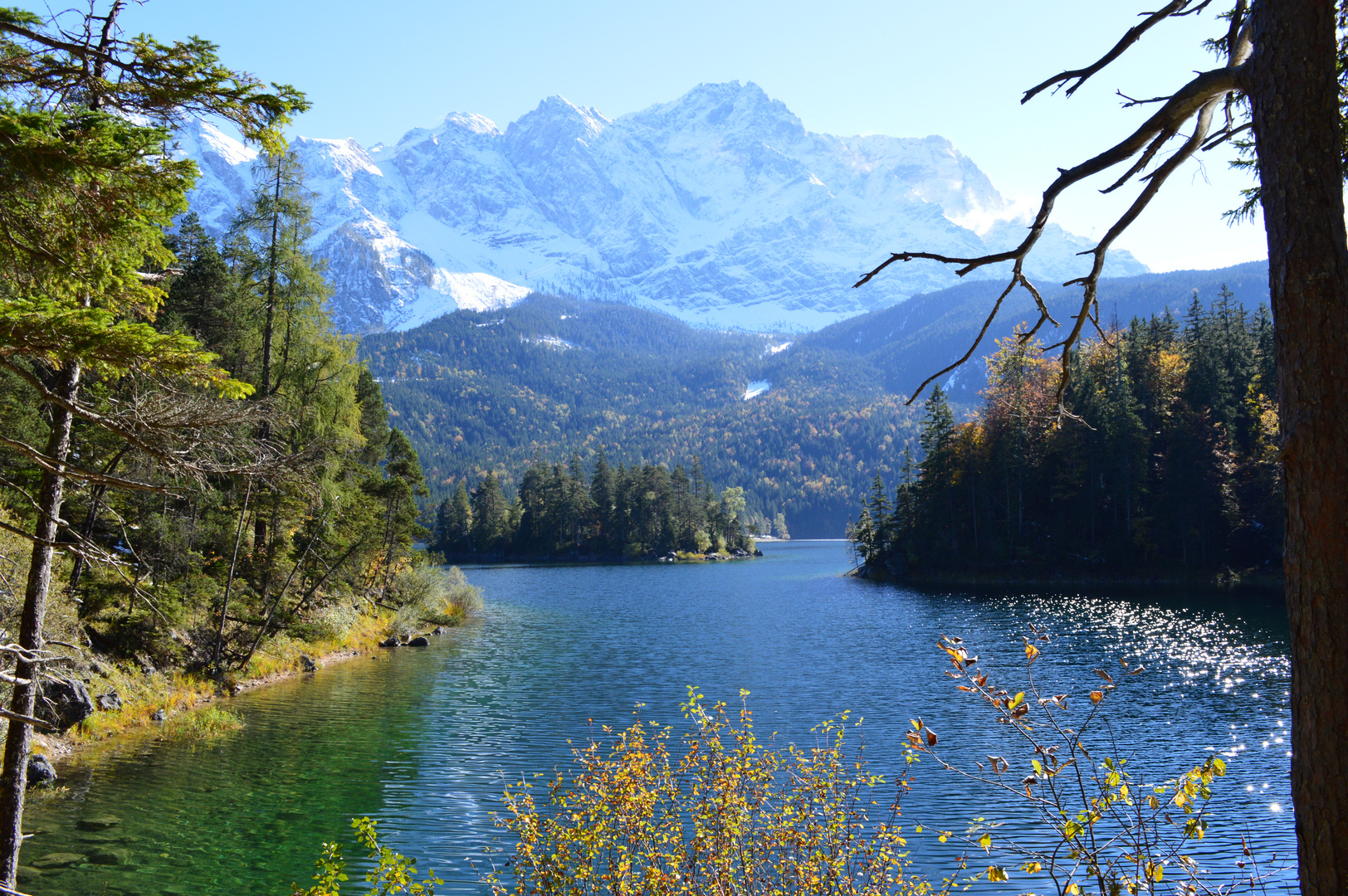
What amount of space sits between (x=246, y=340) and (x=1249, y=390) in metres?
54.9

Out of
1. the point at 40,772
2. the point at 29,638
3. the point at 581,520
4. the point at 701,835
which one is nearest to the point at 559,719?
the point at 40,772

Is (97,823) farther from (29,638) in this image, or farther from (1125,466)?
(1125,466)

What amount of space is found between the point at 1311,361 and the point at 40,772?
64.9 feet

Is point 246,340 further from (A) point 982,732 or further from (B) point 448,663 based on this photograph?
(A) point 982,732

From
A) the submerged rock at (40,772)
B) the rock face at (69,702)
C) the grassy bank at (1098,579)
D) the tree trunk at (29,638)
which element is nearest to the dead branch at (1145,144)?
the tree trunk at (29,638)

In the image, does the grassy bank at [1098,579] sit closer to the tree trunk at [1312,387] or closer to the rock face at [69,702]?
the rock face at [69,702]

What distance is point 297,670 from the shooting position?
27766 millimetres

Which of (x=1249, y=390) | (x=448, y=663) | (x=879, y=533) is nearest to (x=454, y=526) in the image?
(x=879, y=533)

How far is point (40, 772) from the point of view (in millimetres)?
15062

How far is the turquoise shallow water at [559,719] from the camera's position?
13.2 meters

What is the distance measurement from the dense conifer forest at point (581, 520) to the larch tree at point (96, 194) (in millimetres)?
100699

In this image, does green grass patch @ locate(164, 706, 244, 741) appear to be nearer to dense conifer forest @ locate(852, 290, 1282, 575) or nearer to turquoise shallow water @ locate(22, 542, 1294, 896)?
turquoise shallow water @ locate(22, 542, 1294, 896)

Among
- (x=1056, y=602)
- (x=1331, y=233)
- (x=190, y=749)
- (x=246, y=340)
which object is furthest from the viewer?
(x=1056, y=602)

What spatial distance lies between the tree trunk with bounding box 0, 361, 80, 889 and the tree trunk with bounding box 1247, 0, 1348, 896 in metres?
8.75
